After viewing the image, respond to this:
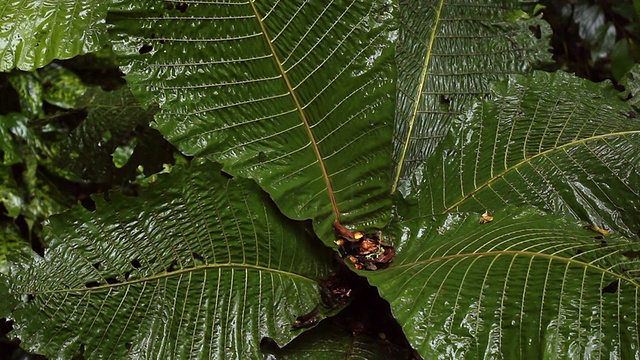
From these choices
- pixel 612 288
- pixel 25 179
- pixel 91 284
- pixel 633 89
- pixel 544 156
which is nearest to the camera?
pixel 612 288

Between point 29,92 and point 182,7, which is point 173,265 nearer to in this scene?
point 182,7

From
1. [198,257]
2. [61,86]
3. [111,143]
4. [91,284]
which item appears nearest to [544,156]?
[198,257]

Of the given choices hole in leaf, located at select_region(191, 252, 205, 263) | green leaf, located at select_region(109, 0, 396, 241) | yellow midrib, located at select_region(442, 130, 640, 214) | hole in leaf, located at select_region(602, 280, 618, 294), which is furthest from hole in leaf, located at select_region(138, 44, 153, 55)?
hole in leaf, located at select_region(602, 280, 618, 294)

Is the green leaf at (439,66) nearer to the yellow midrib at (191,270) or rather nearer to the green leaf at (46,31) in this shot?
the yellow midrib at (191,270)

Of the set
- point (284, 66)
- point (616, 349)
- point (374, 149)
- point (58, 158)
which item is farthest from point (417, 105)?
point (58, 158)

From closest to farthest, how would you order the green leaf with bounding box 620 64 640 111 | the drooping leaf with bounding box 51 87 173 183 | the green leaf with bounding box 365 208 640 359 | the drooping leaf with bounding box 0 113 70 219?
the green leaf with bounding box 365 208 640 359
the green leaf with bounding box 620 64 640 111
the drooping leaf with bounding box 51 87 173 183
the drooping leaf with bounding box 0 113 70 219

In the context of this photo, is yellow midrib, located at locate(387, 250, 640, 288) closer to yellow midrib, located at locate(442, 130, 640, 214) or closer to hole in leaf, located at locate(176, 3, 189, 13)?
yellow midrib, located at locate(442, 130, 640, 214)

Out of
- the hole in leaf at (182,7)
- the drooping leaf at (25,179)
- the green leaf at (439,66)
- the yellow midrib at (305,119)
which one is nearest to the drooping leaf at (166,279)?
the yellow midrib at (305,119)
